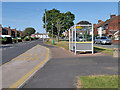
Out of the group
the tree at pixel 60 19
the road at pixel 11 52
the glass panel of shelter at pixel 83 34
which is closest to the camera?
the road at pixel 11 52

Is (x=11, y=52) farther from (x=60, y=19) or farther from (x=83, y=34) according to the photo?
(x=60, y=19)

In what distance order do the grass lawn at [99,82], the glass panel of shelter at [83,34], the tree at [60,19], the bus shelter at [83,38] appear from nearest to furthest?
the grass lawn at [99,82], the bus shelter at [83,38], the glass panel of shelter at [83,34], the tree at [60,19]

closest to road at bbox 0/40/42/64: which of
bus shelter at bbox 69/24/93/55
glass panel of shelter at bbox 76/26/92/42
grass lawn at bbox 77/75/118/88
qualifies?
bus shelter at bbox 69/24/93/55

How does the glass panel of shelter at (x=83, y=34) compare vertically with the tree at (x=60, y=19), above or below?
below

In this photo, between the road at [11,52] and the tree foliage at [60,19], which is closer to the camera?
the road at [11,52]

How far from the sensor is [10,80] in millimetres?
5926

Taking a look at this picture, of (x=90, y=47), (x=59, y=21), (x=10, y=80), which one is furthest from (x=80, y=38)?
(x=59, y=21)

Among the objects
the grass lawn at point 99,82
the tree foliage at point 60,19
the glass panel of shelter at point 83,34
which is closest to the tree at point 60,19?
the tree foliage at point 60,19

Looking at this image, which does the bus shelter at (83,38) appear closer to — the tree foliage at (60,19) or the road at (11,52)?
the road at (11,52)

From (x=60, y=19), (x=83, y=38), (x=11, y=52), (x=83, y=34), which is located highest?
(x=60, y=19)

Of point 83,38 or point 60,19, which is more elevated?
point 60,19

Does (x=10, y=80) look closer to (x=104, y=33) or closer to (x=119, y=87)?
(x=119, y=87)

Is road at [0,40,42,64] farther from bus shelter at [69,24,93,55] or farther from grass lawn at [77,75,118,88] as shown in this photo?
grass lawn at [77,75,118,88]

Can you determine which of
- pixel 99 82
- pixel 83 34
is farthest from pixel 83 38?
pixel 99 82
